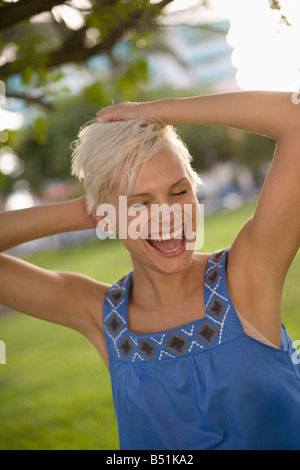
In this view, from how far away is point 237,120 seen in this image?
6.26 feet

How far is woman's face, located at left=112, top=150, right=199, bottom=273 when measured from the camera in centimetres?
199

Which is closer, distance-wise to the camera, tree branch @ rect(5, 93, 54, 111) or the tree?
the tree

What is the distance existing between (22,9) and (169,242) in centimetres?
129

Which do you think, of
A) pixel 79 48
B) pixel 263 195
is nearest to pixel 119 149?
pixel 263 195

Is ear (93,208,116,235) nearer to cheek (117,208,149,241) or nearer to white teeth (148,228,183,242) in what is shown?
cheek (117,208,149,241)

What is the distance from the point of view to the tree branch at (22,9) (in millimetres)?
2365

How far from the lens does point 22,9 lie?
7.93 ft

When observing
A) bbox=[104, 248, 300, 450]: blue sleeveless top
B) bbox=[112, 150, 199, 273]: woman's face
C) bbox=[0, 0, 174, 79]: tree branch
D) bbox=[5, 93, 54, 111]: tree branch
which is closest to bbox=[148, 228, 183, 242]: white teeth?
bbox=[112, 150, 199, 273]: woman's face

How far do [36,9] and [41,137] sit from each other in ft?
5.08

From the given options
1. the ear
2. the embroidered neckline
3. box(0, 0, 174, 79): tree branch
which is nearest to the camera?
the embroidered neckline

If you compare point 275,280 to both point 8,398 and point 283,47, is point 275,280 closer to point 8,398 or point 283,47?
point 283,47

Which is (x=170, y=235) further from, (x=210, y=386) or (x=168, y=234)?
(x=210, y=386)

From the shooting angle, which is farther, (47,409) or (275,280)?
(47,409)

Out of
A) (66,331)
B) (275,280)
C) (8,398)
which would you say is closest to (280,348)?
(275,280)
